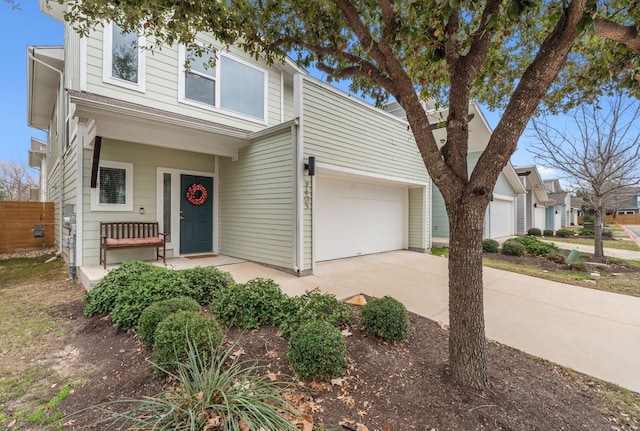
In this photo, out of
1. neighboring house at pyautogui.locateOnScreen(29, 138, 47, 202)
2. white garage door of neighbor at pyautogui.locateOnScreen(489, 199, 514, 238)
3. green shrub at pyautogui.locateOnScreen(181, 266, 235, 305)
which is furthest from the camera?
neighboring house at pyautogui.locateOnScreen(29, 138, 47, 202)

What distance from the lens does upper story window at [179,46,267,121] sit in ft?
24.5

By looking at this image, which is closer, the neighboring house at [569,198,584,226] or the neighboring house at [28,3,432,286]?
the neighboring house at [28,3,432,286]

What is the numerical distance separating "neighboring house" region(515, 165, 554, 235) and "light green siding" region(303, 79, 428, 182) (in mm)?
13441

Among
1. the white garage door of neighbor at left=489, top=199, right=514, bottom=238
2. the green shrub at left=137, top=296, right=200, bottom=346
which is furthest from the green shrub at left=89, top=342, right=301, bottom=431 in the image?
the white garage door of neighbor at left=489, top=199, right=514, bottom=238

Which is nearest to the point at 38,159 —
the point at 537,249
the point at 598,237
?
the point at 537,249

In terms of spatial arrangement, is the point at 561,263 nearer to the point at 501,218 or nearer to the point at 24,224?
the point at 501,218

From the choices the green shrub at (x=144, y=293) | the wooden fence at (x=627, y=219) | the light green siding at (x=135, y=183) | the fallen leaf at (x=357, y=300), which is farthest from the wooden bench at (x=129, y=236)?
the wooden fence at (x=627, y=219)

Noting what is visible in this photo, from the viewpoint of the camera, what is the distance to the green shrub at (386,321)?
313cm

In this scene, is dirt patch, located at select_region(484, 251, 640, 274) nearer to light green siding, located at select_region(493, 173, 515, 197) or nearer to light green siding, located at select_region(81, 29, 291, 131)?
light green siding, located at select_region(493, 173, 515, 197)

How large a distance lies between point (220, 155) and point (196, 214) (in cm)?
173

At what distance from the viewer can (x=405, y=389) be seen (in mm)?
2391

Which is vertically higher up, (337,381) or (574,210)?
(574,210)

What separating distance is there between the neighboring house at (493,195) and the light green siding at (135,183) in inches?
299

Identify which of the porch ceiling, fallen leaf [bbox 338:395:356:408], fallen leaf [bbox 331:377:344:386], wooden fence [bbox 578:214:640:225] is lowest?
fallen leaf [bbox 338:395:356:408]
